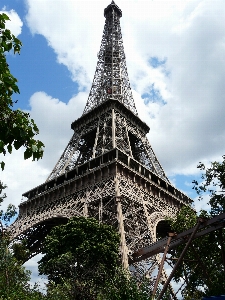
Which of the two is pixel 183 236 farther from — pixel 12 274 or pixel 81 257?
pixel 12 274

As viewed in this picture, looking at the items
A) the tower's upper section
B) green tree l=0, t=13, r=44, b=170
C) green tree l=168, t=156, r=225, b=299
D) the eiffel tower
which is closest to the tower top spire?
the tower's upper section

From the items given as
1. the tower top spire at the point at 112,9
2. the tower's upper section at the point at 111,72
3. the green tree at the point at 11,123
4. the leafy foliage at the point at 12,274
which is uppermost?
the tower top spire at the point at 112,9

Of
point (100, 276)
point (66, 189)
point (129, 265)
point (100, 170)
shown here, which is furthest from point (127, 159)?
point (100, 276)

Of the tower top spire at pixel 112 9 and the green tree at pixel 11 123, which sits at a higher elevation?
the tower top spire at pixel 112 9

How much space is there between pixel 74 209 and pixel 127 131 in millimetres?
15660

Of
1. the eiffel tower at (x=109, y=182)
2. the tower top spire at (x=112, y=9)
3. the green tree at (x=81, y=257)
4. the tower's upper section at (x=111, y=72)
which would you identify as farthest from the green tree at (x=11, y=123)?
the tower top spire at (x=112, y=9)

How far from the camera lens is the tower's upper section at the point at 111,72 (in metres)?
51.0

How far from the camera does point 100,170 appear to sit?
108ft

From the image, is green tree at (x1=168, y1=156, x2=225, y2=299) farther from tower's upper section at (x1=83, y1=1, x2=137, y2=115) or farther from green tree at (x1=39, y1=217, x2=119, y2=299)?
tower's upper section at (x1=83, y1=1, x2=137, y2=115)

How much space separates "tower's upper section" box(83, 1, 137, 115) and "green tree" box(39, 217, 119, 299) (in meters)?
26.5

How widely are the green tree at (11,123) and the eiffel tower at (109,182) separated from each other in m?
19.3

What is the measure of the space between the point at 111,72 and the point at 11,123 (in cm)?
5096

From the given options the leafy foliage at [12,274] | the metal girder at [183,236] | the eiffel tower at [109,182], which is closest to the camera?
the metal girder at [183,236]

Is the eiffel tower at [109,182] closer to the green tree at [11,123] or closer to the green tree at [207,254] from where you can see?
the green tree at [207,254]
